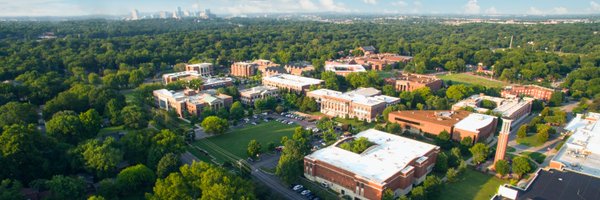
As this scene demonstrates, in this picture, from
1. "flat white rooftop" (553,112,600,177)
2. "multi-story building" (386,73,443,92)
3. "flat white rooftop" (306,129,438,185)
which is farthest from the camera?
"multi-story building" (386,73,443,92)

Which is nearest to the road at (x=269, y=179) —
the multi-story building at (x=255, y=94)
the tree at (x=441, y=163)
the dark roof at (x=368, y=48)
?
the tree at (x=441, y=163)

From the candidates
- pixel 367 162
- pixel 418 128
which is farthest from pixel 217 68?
pixel 367 162

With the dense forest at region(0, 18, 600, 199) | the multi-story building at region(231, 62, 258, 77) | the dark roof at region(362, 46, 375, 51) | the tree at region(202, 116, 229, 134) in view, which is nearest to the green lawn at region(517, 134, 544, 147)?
the dense forest at region(0, 18, 600, 199)

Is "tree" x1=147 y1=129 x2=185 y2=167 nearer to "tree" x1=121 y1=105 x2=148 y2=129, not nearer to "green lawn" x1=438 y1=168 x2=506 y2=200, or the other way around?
"tree" x1=121 y1=105 x2=148 y2=129

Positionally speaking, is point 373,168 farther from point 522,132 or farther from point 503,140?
point 522,132

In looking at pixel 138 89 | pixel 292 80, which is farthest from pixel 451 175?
pixel 138 89

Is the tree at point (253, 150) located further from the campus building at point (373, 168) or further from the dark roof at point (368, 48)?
the dark roof at point (368, 48)
